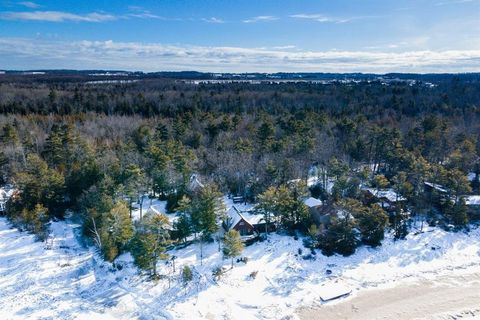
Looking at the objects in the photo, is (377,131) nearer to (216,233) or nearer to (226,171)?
(226,171)

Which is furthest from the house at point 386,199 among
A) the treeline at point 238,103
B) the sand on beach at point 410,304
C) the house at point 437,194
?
the treeline at point 238,103

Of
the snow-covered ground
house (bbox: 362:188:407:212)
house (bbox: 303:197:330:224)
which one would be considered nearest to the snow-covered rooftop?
house (bbox: 362:188:407:212)

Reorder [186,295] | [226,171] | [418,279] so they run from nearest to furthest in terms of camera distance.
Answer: [186,295] < [418,279] < [226,171]

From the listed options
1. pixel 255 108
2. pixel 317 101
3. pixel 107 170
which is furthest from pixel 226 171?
pixel 317 101

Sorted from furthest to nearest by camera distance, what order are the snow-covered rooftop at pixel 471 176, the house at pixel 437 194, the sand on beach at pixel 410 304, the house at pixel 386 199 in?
the snow-covered rooftop at pixel 471 176, the house at pixel 437 194, the house at pixel 386 199, the sand on beach at pixel 410 304

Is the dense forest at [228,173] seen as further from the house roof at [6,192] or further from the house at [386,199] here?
the house roof at [6,192]

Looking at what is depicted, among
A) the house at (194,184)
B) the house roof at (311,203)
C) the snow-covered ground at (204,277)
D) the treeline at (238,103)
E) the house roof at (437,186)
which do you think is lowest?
the snow-covered ground at (204,277)
